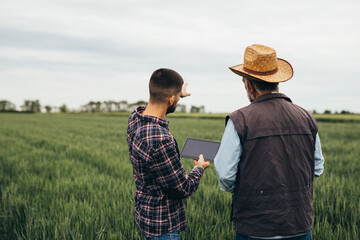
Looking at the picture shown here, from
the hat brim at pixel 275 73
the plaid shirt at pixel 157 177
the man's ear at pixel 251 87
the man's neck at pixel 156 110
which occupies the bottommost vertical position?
the plaid shirt at pixel 157 177

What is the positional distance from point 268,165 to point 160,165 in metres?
0.65

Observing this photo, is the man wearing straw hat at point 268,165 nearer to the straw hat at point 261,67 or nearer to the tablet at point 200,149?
the straw hat at point 261,67

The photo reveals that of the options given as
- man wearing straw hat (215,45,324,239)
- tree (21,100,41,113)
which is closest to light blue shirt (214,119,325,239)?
man wearing straw hat (215,45,324,239)

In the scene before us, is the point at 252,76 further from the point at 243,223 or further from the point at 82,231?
the point at 82,231

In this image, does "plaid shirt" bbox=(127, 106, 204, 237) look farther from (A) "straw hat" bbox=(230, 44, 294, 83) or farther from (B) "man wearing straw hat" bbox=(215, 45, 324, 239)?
(A) "straw hat" bbox=(230, 44, 294, 83)

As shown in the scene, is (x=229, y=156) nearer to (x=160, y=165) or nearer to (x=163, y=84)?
(x=160, y=165)

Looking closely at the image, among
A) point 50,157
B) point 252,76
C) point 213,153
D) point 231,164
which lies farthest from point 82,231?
point 50,157

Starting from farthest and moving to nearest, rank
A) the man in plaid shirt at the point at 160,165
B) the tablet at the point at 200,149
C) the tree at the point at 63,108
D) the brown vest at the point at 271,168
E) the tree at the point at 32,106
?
1. the tree at the point at 63,108
2. the tree at the point at 32,106
3. the tablet at the point at 200,149
4. the man in plaid shirt at the point at 160,165
5. the brown vest at the point at 271,168

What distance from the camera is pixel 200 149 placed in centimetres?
210

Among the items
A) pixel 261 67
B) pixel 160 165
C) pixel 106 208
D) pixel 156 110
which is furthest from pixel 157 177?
pixel 106 208

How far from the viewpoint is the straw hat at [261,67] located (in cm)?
182

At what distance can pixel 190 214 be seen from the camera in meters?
3.43

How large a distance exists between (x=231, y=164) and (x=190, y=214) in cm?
196

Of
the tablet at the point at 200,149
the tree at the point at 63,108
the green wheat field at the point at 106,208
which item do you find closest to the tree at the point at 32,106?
the tree at the point at 63,108
